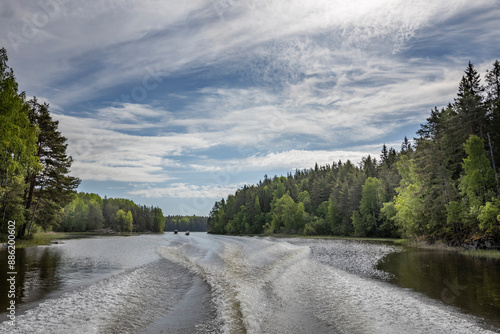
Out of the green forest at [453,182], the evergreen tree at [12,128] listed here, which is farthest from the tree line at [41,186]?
the green forest at [453,182]

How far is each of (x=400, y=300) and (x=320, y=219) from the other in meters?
91.5

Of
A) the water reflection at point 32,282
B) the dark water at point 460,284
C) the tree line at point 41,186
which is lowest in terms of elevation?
the dark water at point 460,284

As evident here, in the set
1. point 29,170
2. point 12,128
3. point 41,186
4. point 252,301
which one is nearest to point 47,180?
point 41,186

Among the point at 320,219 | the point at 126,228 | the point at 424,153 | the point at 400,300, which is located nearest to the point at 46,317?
the point at 400,300

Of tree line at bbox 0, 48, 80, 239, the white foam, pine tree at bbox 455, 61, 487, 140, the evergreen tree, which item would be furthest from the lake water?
pine tree at bbox 455, 61, 487, 140

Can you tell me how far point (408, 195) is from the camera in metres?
53.2

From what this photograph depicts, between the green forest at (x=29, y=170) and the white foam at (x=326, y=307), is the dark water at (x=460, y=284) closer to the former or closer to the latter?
the white foam at (x=326, y=307)

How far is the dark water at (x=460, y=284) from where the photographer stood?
12133mm

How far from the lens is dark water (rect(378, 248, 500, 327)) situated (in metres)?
12.1

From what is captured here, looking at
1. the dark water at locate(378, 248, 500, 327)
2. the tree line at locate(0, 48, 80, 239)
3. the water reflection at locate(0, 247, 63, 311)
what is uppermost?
the tree line at locate(0, 48, 80, 239)

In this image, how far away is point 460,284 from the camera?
16.6 meters

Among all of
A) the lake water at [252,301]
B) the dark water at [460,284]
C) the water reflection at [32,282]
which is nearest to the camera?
the lake water at [252,301]

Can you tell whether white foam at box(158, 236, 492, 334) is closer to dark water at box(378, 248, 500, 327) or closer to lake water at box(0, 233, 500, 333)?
lake water at box(0, 233, 500, 333)

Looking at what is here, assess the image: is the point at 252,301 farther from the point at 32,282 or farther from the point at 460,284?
the point at 460,284
